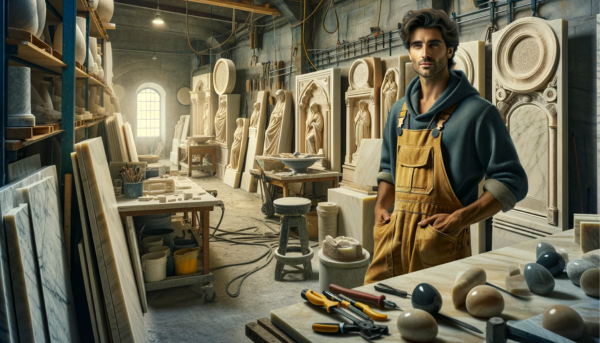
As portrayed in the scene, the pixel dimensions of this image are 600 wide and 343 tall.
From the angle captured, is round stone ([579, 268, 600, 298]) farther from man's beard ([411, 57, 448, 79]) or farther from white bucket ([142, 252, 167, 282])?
white bucket ([142, 252, 167, 282])

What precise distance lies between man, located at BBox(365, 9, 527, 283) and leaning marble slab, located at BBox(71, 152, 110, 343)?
1.65 metres

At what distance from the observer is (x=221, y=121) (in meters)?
11.5

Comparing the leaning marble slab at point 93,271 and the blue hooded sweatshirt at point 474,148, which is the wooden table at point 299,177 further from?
the blue hooded sweatshirt at point 474,148

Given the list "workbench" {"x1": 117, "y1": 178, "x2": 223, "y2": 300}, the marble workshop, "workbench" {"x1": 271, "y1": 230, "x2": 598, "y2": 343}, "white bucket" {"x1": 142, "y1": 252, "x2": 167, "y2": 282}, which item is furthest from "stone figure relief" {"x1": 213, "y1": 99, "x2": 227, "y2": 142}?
"workbench" {"x1": 271, "y1": 230, "x2": 598, "y2": 343}

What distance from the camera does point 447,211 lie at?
2.01 meters

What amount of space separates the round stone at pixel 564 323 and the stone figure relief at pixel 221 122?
35.4 ft

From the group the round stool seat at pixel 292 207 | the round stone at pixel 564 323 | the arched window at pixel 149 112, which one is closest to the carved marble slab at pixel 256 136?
the round stool seat at pixel 292 207

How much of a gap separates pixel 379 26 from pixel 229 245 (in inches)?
156

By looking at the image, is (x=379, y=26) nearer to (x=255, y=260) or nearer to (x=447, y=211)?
(x=255, y=260)

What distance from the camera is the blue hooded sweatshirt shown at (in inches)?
75.0

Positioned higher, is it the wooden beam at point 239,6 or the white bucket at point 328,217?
the wooden beam at point 239,6

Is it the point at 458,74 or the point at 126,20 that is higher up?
the point at 126,20

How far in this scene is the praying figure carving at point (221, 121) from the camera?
449 inches

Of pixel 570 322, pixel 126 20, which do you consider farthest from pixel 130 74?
pixel 570 322
